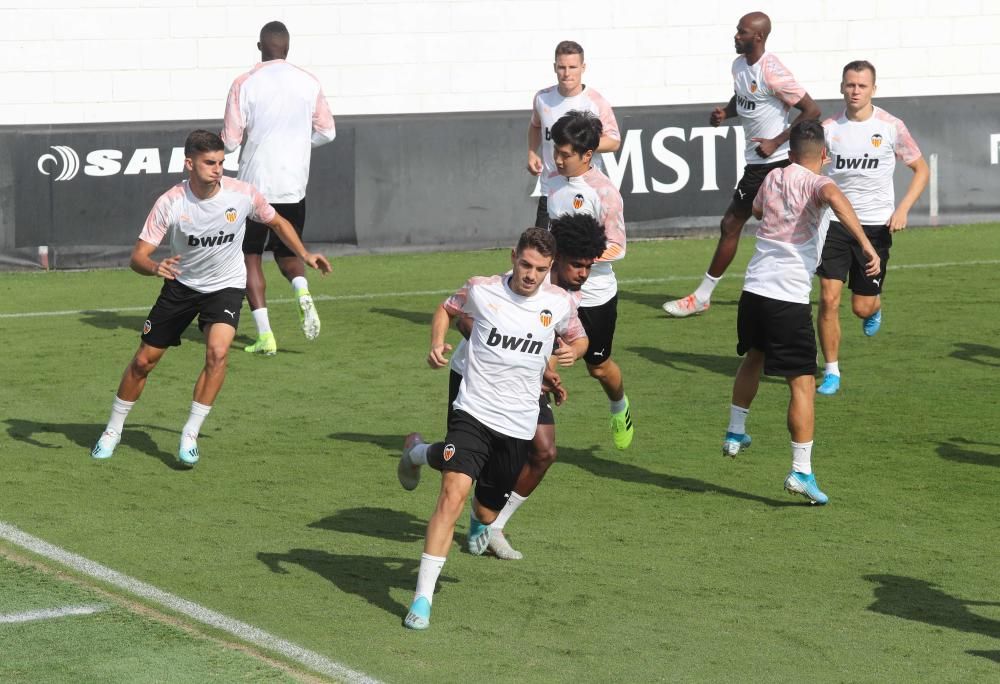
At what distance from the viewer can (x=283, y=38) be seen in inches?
527

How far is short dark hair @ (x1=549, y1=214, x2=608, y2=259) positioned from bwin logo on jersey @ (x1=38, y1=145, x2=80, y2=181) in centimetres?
1079

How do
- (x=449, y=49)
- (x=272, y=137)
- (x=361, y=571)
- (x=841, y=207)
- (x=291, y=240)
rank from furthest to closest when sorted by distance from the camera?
1. (x=449, y=49)
2. (x=272, y=137)
3. (x=291, y=240)
4. (x=841, y=207)
5. (x=361, y=571)

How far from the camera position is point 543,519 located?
839 cm

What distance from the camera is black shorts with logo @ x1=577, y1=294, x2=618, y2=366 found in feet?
31.3

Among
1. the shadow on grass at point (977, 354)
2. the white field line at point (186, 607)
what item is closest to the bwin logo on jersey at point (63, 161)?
the shadow on grass at point (977, 354)

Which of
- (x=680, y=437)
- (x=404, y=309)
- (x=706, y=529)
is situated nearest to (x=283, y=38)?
(x=404, y=309)

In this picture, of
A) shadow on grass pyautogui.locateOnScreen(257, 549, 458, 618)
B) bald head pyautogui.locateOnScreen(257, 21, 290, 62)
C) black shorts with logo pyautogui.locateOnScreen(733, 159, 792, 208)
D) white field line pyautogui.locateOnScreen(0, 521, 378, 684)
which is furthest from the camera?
black shorts with logo pyautogui.locateOnScreen(733, 159, 792, 208)

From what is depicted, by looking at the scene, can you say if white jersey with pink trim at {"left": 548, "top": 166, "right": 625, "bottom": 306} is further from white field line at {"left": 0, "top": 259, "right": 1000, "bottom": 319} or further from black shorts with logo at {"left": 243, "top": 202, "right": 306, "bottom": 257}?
white field line at {"left": 0, "top": 259, "right": 1000, "bottom": 319}

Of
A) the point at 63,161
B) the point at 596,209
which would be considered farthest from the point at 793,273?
the point at 63,161

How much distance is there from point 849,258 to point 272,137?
4.77m

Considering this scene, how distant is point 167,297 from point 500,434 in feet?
11.3

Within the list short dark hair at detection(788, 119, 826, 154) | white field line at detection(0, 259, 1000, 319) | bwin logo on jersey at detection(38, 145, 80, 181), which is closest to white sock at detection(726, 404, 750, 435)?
short dark hair at detection(788, 119, 826, 154)

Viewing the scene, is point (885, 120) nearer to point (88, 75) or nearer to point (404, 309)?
point (404, 309)

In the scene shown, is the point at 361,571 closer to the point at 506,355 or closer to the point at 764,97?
Answer: the point at 506,355
